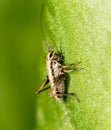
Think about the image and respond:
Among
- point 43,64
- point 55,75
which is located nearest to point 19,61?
point 43,64

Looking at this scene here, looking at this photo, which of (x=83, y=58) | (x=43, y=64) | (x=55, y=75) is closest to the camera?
(x=83, y=58)

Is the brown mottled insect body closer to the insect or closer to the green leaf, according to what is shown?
the insect

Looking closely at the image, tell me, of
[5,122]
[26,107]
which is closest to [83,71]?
[26,107]

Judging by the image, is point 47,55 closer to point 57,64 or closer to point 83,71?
point 57,64

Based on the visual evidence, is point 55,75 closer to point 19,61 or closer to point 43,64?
point 43,64

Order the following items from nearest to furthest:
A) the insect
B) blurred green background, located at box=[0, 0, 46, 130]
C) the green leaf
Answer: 1. the green leaf
2. blurred green background, located at box=[0, 0, 46, 130]
3. the insect

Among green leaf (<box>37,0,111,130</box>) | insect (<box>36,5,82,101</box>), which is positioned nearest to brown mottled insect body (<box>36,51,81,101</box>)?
insect (<box>36,5,82,101</box>)
